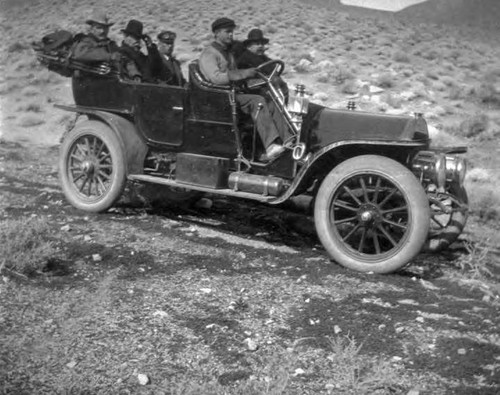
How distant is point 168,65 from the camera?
802 cm

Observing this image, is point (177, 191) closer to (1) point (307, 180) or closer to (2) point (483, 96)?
(1) point (307, 180)

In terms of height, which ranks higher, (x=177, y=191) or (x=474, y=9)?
(x=474, y=9)

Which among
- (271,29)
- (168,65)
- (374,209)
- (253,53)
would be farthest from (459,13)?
(374,209)

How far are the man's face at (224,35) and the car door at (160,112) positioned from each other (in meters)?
0.65

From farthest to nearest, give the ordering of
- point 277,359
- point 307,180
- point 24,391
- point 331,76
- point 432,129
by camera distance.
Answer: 1. point 331,76
2. point 432,129
3. point 307,180
4. point 277,359
5. point 24,391

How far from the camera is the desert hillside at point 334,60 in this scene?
560 inches

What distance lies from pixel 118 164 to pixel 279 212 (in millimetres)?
1942

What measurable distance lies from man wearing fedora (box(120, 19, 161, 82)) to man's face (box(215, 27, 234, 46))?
1.21 metres

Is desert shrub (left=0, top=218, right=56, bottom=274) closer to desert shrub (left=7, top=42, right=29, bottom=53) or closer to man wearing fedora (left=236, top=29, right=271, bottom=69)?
man wearing fedora (left=236, top=29, right=271, bottom=69)

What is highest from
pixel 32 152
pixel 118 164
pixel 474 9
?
pixel 474 9

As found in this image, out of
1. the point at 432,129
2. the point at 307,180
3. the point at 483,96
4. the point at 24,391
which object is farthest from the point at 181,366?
the point at 483,96

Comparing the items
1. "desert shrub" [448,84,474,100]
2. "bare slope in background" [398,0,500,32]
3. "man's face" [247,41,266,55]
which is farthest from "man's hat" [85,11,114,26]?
"bare slope in background" [398,0,500,32]

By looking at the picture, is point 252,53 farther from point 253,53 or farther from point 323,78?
point 323,78

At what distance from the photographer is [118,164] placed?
6922 millimetres
